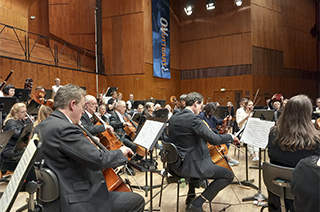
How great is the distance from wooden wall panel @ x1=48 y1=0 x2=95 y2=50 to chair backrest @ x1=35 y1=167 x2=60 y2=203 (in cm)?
1220

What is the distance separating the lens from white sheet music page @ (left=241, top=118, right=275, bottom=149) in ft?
9.89

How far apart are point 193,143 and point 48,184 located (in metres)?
1.70

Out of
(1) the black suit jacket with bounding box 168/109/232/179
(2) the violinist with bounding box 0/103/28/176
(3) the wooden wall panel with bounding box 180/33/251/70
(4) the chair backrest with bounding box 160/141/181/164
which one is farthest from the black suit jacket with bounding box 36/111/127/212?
(3) the wooden wall panel with bounding box 180/33/251/70

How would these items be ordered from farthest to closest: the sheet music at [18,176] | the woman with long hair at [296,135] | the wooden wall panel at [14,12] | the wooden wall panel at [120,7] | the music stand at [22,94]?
1. the wooden wall panel at [120,7]
2. the wooden wall panel at [14,12]
3. the music stand at [22,94]
4. the woman with long hair at [296,135]
5. the sheet music at [18,176]

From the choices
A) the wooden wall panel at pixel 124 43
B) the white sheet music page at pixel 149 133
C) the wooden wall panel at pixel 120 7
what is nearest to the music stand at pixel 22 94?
the white sheet music page at pixel 149 133

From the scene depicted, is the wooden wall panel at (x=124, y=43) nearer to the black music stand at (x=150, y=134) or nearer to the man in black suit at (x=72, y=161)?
the black music stand at (x=150, y=134)

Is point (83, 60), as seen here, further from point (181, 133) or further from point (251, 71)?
point (181, 133)

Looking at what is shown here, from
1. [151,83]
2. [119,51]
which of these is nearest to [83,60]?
[119,51]

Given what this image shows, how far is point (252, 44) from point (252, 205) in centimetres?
1018

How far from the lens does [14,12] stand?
10.0 m

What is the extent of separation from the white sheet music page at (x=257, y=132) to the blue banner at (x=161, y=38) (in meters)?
8.93

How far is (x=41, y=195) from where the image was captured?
70.7 inches

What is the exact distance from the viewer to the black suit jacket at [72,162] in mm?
1712

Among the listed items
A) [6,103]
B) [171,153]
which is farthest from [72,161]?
[6,103]
